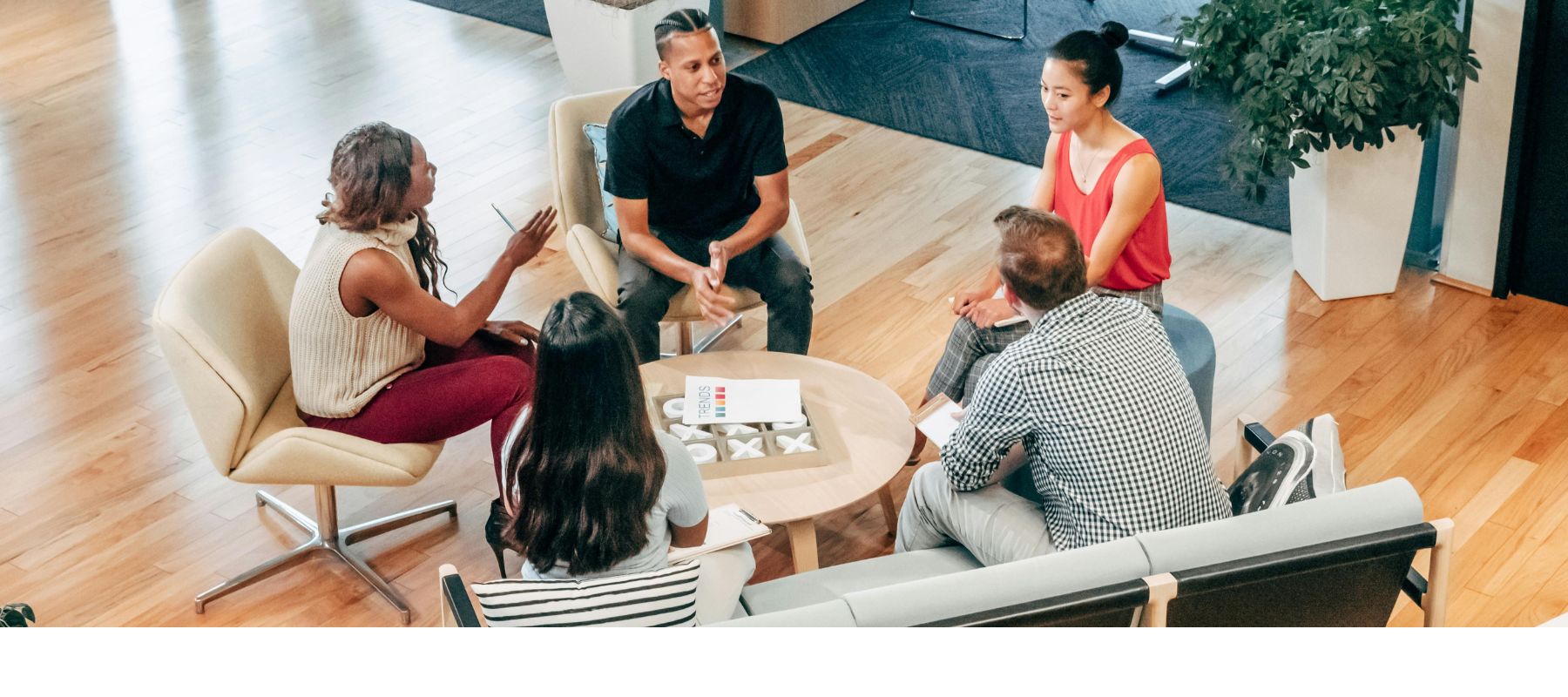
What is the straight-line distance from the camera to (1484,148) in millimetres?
4301

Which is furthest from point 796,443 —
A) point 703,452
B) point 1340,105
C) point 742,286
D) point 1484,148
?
point 1484,148

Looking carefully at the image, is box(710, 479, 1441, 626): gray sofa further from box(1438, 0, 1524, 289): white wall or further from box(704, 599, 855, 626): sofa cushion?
box(1438, 0, 1524, 289): white wall

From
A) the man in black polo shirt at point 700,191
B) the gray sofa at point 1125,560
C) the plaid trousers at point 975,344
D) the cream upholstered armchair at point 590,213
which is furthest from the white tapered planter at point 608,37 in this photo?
the gray sofa at point 1125,560

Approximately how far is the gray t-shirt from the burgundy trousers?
0.64 m

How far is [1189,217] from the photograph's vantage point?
5.09 meters

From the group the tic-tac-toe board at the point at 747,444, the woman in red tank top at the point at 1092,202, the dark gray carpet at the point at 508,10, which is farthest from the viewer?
the dark gray carpet at the point at 508,10

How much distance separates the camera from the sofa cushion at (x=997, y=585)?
6.89 ft

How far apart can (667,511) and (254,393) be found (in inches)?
44.3

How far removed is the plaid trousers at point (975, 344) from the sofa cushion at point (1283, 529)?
1140 mm

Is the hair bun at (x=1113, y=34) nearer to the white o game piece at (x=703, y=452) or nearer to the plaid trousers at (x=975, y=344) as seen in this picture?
→ the plaid trousers at (x=975, y=344)

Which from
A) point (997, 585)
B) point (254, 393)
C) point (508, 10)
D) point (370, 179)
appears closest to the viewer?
point (997, 585)

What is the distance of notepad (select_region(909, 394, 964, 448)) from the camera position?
3.07 m

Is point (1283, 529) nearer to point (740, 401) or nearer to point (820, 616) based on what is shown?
point (820, 616)
